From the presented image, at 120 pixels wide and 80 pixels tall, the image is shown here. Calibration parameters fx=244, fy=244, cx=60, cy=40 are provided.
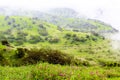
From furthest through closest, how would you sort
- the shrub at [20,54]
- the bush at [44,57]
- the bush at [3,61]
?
the shrub at [20,54] < the bush at [44,57] < the bush at [3,61]

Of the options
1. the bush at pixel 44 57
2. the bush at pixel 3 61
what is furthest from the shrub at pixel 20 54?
the bush at pixel 3 61

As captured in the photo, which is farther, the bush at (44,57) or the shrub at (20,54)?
the shrub at (20,54)

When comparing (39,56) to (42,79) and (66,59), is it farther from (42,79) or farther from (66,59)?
Answer: (42,79)

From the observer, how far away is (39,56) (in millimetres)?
36375

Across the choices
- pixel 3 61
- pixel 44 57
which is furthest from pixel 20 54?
Answer: pixel 44 57

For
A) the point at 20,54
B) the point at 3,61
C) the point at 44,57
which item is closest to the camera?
the point at 3,61

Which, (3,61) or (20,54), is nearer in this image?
(3,61)

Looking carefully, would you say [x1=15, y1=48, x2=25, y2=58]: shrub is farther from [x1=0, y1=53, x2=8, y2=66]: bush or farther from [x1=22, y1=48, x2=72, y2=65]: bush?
[x1=0, y1=53, x2=8, y2=66]: bush

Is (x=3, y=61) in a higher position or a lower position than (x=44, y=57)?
lower

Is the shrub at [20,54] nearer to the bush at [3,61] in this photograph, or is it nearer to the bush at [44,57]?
the bush at [44,57]

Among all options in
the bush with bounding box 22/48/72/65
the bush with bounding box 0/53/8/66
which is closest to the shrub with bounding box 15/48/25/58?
the bush with bounding box 22/48/72/65

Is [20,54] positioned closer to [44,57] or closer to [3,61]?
[3,61]

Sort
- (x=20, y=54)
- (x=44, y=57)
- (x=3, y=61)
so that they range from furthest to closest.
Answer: (x=20, y=54)
(x=44, y=57)
(x=3, y=61)

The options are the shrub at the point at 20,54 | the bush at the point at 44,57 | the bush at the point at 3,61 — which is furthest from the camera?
the shrub at the point at 20,54
